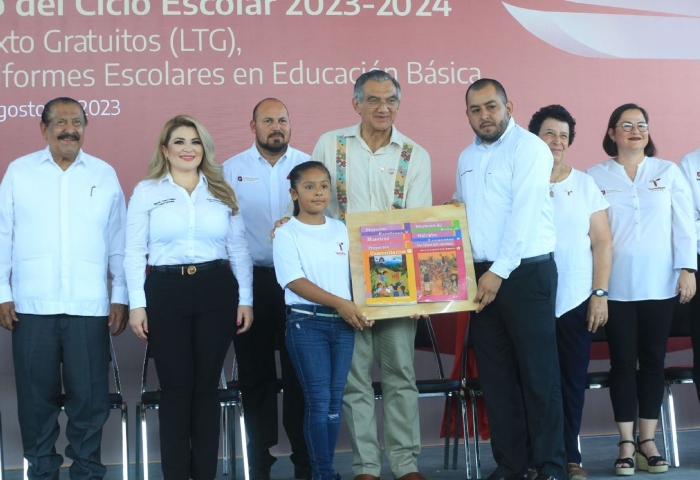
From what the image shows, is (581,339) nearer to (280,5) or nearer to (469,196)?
(469,196)

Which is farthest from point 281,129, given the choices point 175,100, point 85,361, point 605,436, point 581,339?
point 605,436

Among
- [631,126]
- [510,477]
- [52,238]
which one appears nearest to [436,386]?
[510,477]

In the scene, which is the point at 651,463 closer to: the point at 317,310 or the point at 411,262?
the point at 411,262

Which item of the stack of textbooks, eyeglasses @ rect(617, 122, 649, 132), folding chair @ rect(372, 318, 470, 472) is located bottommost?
folding chair @ rect(372, 318, 470, 472)

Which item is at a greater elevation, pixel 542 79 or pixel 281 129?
pixel 542 79

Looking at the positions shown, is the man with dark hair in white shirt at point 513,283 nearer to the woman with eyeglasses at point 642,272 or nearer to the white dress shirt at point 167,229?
the woman with eyeglasses at point 642,272

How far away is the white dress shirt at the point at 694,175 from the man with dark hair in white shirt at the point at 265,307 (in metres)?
2.07

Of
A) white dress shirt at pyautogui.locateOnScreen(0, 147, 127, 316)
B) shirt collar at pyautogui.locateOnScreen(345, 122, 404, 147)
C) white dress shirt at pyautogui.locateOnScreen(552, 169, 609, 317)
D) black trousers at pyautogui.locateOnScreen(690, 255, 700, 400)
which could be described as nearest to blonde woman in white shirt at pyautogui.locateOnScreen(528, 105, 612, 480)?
white dress shirt at pyautogui.locateOnScreen(552, 169, 609, 317)

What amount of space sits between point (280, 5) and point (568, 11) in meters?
1.79

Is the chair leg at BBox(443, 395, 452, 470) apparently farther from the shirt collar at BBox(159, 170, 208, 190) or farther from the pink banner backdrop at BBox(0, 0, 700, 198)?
the shirt collar at BBox(159, 170, 208, 190)

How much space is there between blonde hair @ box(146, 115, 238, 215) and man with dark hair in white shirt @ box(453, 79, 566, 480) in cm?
110

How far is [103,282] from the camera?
4375mm

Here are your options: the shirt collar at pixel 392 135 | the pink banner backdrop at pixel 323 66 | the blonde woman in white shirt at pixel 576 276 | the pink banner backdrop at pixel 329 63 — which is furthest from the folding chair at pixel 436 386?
the shirt collar at pixel 392 135

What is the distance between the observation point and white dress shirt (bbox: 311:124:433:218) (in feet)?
14.4
